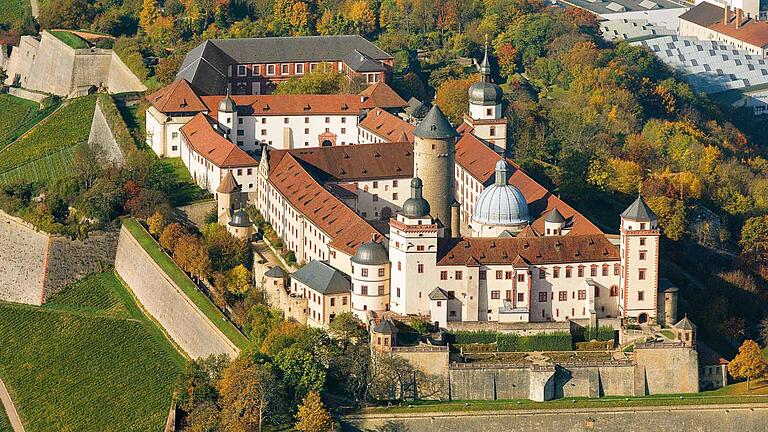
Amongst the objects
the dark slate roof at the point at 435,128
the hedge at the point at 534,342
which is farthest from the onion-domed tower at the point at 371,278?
the dark slate roof at the point at 435,128

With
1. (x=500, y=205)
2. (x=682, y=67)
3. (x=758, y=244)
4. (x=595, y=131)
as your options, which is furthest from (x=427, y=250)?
(x=682, y=67)

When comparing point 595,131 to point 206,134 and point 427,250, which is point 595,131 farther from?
point 427,250

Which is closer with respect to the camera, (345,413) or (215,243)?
(345,413)

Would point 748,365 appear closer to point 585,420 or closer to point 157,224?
point 585,420

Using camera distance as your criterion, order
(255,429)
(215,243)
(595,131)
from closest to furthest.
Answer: (255,429), (215,243), (595,131)

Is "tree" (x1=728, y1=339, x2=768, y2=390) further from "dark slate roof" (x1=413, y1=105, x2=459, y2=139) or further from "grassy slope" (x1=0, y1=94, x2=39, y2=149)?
"grassy slope" (x1=0, y1=94, x2=39, y2=149)

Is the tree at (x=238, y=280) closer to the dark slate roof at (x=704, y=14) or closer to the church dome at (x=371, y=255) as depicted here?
the church dome at (x=371, y=255)

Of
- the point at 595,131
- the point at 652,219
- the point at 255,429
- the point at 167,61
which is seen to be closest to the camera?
the point at 255,429
